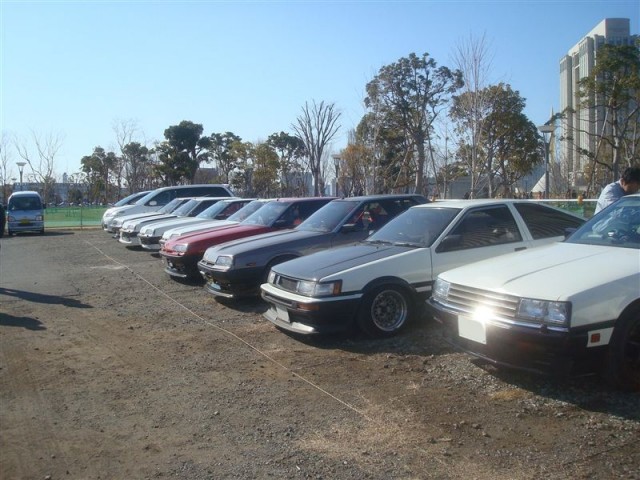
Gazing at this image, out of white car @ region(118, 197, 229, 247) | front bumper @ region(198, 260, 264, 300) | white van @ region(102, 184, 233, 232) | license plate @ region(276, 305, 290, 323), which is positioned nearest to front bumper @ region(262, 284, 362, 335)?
license plate @ region(276, 305, 290, 323)

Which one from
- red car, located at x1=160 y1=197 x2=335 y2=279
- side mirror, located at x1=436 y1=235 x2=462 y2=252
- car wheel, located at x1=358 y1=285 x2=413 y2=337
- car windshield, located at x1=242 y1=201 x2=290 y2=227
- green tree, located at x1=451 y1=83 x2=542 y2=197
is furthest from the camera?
green tree, located at x1=451 y1=83 x2=542 y2=197

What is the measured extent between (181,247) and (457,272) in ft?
21.5

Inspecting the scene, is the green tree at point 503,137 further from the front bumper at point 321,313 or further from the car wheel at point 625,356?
the car wheel at point 625,356

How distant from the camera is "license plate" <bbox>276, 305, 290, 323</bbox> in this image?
269 inches

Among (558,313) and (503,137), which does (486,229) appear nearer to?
(558,313)

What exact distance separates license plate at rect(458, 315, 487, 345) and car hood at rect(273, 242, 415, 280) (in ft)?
5.88

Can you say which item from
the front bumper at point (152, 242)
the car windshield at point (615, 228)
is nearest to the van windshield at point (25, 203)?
the front bumper at point (152, 242)

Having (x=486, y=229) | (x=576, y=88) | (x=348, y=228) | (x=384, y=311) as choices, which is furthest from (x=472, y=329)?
(x=576, y=88)

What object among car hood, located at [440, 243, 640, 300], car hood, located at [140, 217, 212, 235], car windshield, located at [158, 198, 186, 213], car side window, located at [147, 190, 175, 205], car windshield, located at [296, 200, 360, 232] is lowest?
car hood, located at [440, 243, 640, 300]

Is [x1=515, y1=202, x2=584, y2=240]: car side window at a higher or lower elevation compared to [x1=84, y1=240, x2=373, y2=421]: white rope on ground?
higher

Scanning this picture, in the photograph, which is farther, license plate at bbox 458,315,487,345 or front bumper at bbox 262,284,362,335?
front bumper at bbox 262,284,362,335

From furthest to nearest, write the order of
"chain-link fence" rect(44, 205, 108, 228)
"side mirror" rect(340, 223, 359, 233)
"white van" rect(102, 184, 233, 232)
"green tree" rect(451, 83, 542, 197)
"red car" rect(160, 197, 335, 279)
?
"chain-link fence" rect(44, 205, 108, 228) → "green tree" rect(451, 83, 542, 197) → "white van" rect(102, 184, 233, 232) → "red car" rect(160, 197, 335, 279) → "side mirror" rect(340, 223, 359, 233)

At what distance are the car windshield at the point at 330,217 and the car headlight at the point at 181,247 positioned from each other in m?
2.39

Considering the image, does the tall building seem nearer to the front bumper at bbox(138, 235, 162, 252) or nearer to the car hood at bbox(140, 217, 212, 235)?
the car hood at bbox(140, 217, 212, 235)
